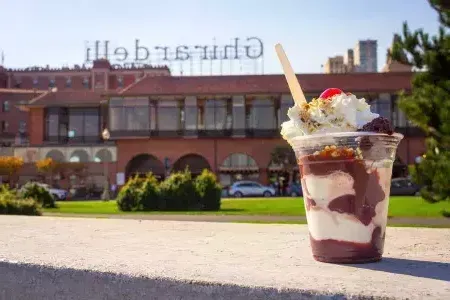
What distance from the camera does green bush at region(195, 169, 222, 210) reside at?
25.7 metres

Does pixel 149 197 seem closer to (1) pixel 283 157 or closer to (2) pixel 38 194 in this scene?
(2) pixel 38 194

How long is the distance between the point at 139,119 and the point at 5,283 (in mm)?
51414

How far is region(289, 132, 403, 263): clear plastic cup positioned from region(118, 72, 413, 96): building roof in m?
48.9

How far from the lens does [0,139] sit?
7425 cm

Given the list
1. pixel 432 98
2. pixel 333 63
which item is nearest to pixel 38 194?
pixel 432 98

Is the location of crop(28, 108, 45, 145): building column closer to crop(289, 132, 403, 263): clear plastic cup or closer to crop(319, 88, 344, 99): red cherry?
crop(319, 88, 344, 99): red cherry

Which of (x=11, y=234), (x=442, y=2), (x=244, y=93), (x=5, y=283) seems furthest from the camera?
(x=244, y=93)

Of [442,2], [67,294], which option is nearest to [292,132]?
[67,294]

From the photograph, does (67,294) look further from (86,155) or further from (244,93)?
(86,155)

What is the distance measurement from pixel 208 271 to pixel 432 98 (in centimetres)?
1347

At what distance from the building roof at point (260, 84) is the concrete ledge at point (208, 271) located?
4848 cm

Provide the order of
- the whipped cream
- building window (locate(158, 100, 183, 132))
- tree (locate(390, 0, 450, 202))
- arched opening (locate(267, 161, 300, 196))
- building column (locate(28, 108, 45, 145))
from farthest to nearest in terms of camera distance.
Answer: building column (locate(28, 108, 45, 145)) < building window (locate(158, 100, 183, 132)) < arched opening (locate(267, 161, 300, 196)) < tree (locate(390, 0, 450, 202)) < the whipped cream

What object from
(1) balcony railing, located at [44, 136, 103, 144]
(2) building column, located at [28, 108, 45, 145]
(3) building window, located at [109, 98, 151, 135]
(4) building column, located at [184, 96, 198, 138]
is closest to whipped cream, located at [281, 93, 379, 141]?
(4) building column, located at [184, 96, 198, 138]

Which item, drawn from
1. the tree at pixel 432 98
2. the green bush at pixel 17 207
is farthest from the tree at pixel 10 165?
the tree at pixel 432 98
